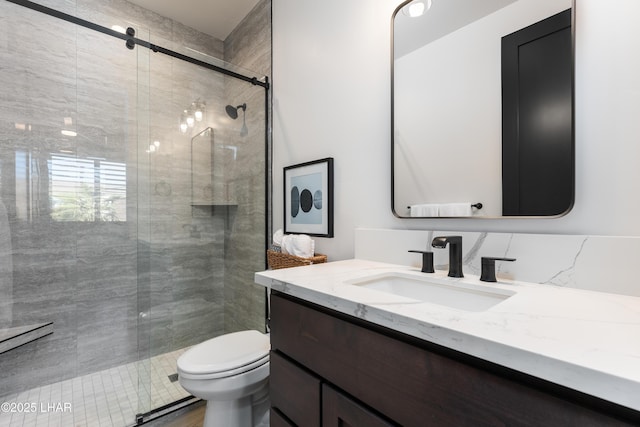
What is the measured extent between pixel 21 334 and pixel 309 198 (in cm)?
193

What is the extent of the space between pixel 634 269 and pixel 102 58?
9.52ft

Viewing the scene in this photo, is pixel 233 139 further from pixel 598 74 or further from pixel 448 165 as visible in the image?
pixel 598 74

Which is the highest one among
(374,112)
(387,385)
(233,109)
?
(233,109)

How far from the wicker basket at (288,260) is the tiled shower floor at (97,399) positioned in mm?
962

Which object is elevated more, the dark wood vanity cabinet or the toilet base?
the dark wood vanity cabinet

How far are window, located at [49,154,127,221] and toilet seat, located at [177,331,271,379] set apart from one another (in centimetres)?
128

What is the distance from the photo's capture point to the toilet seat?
1.19 m

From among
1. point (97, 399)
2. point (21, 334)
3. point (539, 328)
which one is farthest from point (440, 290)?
point (21, 334)

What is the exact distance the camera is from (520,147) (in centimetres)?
92

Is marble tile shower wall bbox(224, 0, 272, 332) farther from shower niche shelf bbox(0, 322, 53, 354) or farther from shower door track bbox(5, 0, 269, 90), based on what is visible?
shower niche shelf bbox(0, 322, 53, 354)

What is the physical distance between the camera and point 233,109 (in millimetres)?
2172

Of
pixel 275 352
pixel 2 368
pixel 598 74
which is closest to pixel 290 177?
pixel 275 352

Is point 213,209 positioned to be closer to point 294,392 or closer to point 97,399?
point 97,399

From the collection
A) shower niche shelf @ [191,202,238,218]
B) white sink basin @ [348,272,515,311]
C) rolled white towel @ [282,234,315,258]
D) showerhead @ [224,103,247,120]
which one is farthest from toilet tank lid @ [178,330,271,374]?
showerhead @ [224,103,247,120]
